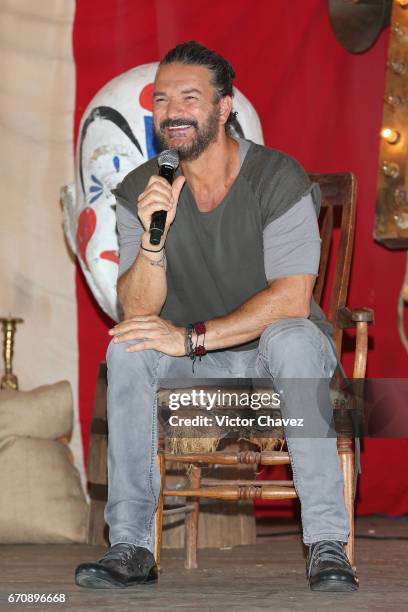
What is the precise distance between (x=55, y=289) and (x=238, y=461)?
4.22 feet

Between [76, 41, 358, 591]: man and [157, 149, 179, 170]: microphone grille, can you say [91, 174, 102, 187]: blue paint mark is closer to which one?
[76, 41, 358, 591]: man

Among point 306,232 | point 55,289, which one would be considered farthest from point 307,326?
point 55,289

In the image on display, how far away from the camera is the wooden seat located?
2.21 meters

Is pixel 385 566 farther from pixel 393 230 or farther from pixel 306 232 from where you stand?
pixel 393 230

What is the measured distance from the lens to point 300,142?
11.0 ft

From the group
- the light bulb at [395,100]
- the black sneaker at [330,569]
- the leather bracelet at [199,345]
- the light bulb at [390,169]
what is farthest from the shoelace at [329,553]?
the light bulb at [395,100]

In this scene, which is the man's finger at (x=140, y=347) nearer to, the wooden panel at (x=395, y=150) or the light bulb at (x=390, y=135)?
the wooden panel at (x=395, y=150)

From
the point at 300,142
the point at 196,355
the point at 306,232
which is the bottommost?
the point at 196,355

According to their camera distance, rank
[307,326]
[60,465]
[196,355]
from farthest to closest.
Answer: [60,465] → [196,355] → [307,326]

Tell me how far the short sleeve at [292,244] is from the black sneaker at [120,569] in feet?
2.09

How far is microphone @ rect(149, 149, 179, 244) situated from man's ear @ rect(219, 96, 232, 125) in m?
0.20

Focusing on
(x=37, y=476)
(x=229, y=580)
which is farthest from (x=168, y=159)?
(x=37, y=476)

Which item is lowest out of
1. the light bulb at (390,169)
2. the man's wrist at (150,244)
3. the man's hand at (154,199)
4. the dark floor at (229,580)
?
the dark floor at (229,580)

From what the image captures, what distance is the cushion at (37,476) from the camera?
2.94 metres
